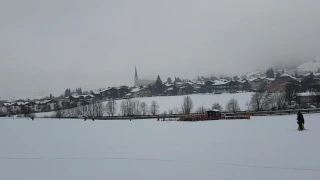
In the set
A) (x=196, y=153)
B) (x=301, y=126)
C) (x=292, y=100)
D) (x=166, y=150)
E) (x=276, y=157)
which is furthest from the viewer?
(x=292, y=100)

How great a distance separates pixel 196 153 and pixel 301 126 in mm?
9057

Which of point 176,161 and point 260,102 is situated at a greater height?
point 260,102

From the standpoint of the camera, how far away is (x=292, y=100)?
62.7 metres

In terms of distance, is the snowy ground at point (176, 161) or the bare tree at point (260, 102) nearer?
the snowy ground at point (176, 161)

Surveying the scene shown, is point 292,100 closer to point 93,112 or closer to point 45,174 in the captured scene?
point 93,112

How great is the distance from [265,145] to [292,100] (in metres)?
56.8

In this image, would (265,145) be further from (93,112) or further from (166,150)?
(93,112)

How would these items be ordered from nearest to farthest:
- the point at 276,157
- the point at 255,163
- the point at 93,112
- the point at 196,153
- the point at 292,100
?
1. the point at 255,163
2. the point at 276,157
3. the point at 196,153
4. the point at 292,100
5. the point at 93,112

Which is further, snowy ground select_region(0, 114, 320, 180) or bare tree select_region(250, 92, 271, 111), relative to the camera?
bare tree select_region(250, 92, 271, 111)

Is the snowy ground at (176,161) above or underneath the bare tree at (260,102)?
underneath

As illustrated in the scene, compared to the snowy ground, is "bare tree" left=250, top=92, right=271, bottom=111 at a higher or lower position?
higher

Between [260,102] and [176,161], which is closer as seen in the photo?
[176,161]

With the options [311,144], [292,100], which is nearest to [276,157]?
[311,144]

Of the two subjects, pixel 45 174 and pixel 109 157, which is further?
pixel 109 157
